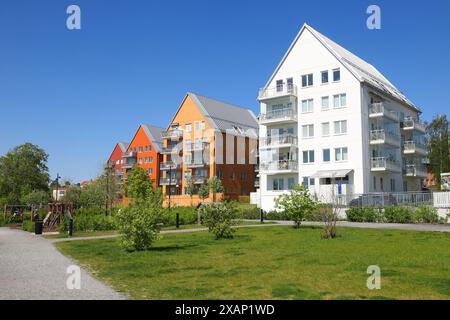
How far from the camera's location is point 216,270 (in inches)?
434

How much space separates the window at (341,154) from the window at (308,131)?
3622 mm

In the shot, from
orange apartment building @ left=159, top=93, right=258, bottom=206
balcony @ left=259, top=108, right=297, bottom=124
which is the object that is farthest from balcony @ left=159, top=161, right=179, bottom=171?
balcony @ left=259, top=108, right=297, bottom=124

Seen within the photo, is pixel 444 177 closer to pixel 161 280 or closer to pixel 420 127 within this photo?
pixel 420 127

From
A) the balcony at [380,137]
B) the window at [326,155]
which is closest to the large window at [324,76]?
the balcony at [380,137]

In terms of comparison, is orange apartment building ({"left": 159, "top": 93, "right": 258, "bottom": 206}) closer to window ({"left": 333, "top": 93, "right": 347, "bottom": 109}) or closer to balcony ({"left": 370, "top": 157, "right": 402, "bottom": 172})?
window ({"left": 333, "top": 93, "right": 347, "bottom": 109})

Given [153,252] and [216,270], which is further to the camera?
[153,252]

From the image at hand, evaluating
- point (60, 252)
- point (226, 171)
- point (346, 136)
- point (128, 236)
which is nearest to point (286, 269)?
point (128, 236)

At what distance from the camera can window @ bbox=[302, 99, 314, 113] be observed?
47.3 metres

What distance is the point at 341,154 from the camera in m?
44.5

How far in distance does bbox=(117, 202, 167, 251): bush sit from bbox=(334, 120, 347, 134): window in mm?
32891

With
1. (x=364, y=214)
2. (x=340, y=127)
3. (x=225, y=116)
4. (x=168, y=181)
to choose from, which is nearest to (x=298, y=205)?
(x=364, y=214)

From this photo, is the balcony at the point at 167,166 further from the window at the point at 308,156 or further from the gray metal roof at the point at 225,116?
the window at the point at 308,156
